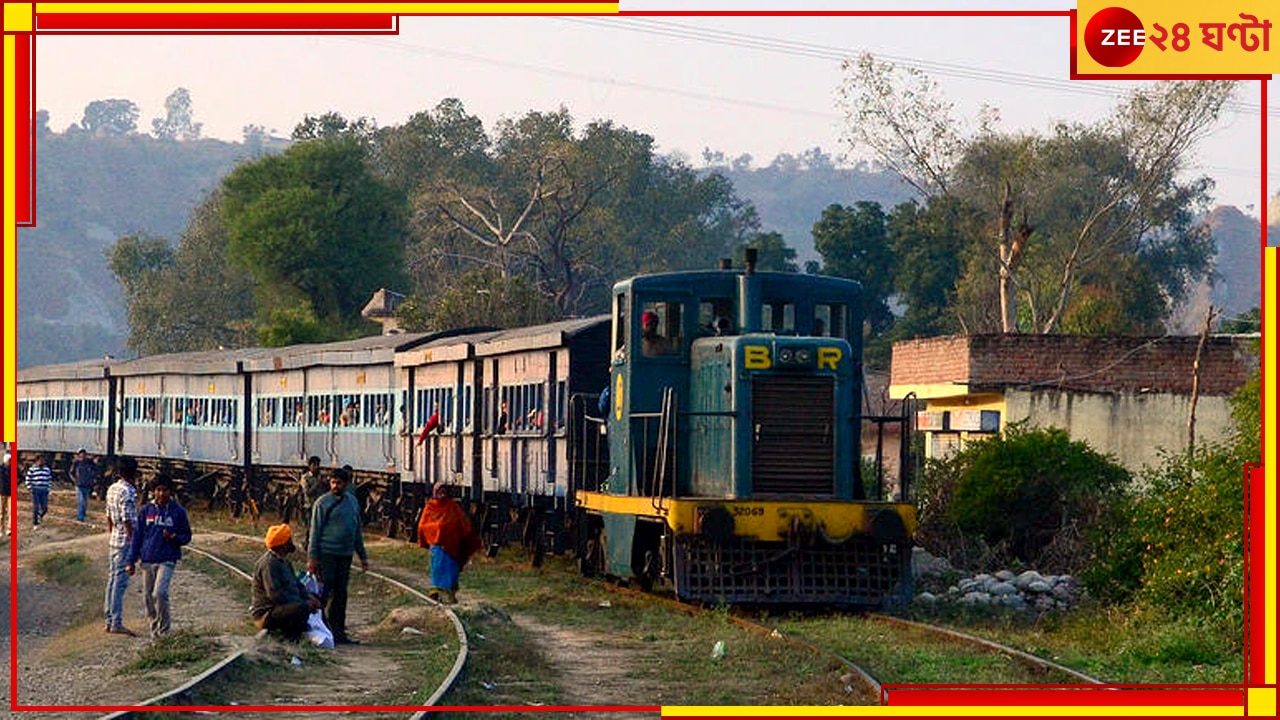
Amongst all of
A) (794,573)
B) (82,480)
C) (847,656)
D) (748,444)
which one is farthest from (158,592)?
(82,480)

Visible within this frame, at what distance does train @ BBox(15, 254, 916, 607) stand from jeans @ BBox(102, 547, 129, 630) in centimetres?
471

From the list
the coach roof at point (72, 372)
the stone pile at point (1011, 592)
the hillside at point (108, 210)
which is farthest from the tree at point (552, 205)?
the hillside at point (108, 210)

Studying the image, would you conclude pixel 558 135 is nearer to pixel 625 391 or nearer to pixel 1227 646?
pixel 625 391

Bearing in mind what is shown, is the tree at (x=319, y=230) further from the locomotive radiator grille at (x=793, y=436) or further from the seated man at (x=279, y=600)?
the seated man at (x=279, y=600)

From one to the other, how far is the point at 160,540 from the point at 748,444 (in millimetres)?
5215

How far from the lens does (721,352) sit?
16484mm

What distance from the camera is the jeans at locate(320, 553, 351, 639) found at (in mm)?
15109

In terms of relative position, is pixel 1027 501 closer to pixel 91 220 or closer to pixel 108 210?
pixel 91 220

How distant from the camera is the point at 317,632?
14.6 meters

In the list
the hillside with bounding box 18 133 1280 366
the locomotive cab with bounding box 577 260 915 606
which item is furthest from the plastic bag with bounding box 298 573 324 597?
the hillside with bounding box 18 133 1280 366

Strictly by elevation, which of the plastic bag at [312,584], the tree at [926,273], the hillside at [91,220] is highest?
the hillside at [91,220]

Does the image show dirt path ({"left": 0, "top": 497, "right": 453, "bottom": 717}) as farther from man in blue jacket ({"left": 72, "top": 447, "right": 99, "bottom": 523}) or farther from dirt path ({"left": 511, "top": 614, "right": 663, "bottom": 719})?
man in blue jacket ({"left": 72, "top": 447, "right": 99, "bottom": 523})

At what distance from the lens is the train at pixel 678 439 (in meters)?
16.2

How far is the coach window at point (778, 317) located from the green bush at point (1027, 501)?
6447mm
